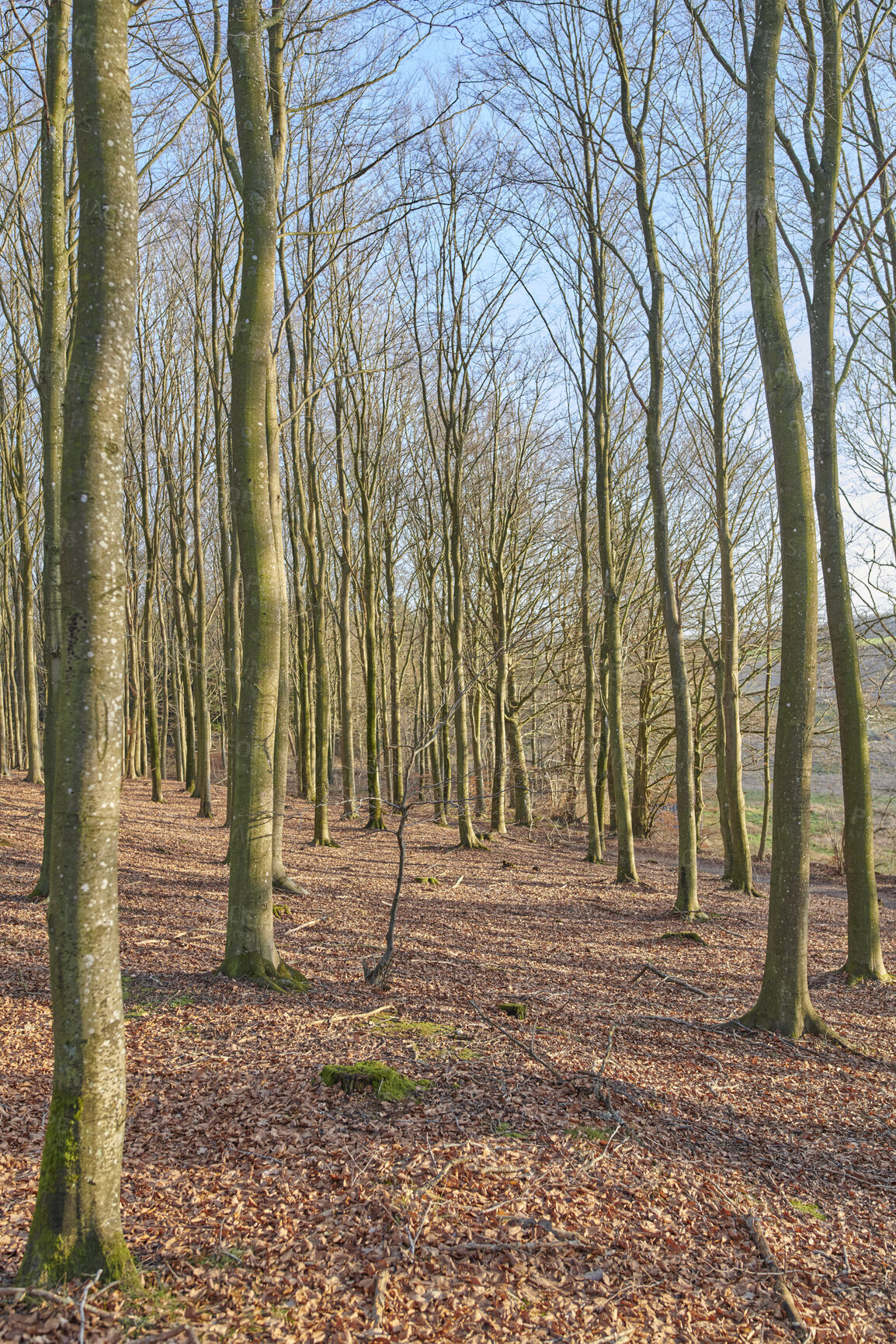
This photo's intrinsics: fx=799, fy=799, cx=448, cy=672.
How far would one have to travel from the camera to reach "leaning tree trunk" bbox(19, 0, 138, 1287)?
8.18 feet

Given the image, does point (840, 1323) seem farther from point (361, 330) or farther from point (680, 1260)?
point (361, 330)

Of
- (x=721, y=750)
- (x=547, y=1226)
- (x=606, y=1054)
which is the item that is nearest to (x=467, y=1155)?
(x=547, y=1226)

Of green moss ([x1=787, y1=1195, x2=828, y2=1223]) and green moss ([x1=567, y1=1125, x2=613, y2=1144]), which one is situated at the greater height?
green moss ([x1=567, y1=1125, x2=613, y2=1144])

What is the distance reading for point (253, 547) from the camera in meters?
6.09

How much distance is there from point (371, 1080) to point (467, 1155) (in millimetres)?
744

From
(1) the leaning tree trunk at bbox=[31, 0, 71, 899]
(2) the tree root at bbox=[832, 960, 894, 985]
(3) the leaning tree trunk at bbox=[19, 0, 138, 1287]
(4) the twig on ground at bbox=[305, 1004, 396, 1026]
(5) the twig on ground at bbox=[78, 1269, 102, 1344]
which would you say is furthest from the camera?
(2) the tree root at bbox=[832, 960, 894, 985]

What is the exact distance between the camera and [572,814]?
71.4 ft

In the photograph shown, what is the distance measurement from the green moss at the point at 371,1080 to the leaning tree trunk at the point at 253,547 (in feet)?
5.84

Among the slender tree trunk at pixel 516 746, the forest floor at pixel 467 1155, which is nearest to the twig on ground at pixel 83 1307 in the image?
the forest floor at pixel 467 1155

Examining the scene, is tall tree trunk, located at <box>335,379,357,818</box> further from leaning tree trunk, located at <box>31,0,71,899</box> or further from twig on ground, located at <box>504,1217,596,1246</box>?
twig on ground, located at <box>504,1217,596,1246</box>

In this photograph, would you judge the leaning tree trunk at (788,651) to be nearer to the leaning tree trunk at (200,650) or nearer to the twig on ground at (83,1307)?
the twig on ground at (83,1307)

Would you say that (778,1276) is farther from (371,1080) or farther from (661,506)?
(661,506)

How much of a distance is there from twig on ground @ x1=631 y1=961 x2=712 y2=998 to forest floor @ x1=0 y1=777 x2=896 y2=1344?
7cm

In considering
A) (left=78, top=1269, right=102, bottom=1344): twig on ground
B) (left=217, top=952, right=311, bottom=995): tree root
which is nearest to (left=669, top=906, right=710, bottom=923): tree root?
(left=217, top=952, right=311, bottom=995): tree root
